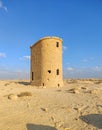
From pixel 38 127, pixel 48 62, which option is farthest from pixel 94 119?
pixel 48 62

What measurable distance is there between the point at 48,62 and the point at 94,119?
49.2ft

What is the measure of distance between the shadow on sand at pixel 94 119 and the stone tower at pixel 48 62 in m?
13.8

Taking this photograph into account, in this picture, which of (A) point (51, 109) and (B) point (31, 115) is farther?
(A) point (51, 109)

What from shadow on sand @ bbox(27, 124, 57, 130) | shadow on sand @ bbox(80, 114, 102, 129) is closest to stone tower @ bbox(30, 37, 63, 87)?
shadow on sand @ bbox(80, 114, 102, 129)

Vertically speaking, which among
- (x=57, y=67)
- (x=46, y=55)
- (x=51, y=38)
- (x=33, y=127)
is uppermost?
(x=51, y=38)

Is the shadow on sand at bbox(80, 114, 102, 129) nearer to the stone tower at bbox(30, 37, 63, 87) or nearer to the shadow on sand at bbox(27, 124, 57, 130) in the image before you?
the shadow on sand at bbox(27, 124, 57, 130)

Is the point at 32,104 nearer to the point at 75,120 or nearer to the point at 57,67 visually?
the point at 75,120

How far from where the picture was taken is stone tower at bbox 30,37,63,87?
2205 cm

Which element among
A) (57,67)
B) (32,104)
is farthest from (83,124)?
(57,67)

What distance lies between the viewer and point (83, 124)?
23.8ft

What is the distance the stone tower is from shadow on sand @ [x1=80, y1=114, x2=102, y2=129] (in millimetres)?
13797

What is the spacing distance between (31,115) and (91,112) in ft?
10.9

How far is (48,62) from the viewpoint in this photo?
2219 cm

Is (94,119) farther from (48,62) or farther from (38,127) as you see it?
(48,62)
